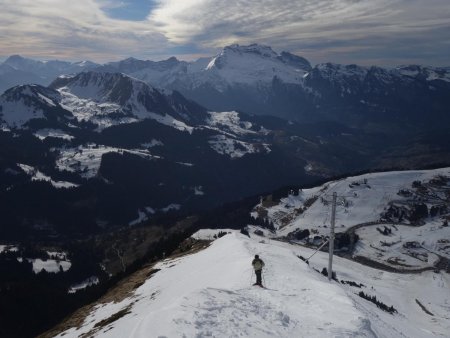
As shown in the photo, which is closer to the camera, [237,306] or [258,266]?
[237,306]

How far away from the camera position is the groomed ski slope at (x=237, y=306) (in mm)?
29812

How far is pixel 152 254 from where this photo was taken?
98.0 meters

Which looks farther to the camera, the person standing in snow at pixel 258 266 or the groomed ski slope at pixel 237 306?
the person standing in snow at pixel 258 266

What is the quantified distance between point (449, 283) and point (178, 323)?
634 feet

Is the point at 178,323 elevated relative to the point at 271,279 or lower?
elevated

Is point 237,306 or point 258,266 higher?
point 237,306

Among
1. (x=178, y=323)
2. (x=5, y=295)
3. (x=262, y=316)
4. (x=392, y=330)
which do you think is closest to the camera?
(x=178, y=323)

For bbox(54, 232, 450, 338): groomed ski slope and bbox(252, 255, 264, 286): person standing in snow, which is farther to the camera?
bbox(252, 255, 264, 286): person standing in snow

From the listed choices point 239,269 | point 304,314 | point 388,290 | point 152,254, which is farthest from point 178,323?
point 388,290

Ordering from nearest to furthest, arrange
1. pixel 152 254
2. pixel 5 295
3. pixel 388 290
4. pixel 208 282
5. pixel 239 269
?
pixel 208 282, pixel 239 269, pixel 152 254, pixel 5 295, pixel 388 290

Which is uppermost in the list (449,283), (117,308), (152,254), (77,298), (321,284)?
(321,284)

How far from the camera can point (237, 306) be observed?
3381 centimetres

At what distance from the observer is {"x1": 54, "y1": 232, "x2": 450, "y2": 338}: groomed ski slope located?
97.8 feet

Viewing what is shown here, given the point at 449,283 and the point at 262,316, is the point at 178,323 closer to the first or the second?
the point at 262,316
